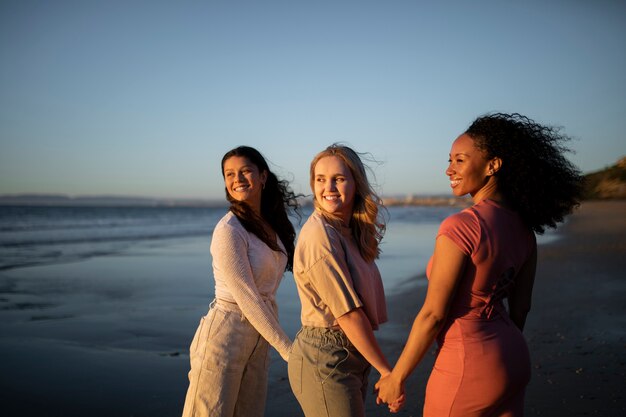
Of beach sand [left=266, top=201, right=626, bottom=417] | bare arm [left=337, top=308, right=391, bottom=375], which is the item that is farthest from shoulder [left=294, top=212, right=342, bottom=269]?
beach sand [left=266, top=201, right=626, bottom=417]

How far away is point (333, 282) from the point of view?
2.30m

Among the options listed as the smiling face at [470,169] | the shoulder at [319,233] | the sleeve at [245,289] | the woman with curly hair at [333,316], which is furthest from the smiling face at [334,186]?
the sleeve at [245,289]

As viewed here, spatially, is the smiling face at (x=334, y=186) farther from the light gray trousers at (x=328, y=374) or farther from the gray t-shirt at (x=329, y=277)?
the light gray trousers at (x=328, y=374)

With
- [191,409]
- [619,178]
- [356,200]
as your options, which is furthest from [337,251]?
[619,178]

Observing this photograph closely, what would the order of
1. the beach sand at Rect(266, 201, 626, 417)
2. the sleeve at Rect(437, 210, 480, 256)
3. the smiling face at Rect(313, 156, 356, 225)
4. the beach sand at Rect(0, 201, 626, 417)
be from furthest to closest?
the beach sand at Rect(0, 201, 626, 417) → the beach sand at Rect(266, 201, 626, 417) → the smiling face at Rect(313, 156, 356, 225) → the sleeve at Rect(437, 210, 480, 256)

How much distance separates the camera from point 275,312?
3.25 meters

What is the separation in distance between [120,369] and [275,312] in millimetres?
3506

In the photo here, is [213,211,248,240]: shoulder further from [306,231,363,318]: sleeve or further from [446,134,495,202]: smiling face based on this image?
[446,134,495,202]: smiling face

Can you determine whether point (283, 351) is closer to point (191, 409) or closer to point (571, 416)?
point (191, 409)

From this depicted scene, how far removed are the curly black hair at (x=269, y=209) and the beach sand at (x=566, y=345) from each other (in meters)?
1.99

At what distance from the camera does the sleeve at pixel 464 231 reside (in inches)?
82.3

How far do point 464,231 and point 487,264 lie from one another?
0.62 ft

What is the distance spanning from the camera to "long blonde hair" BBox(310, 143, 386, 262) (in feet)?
8.55

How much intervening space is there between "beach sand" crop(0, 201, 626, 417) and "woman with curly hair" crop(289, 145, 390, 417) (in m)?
2.38
